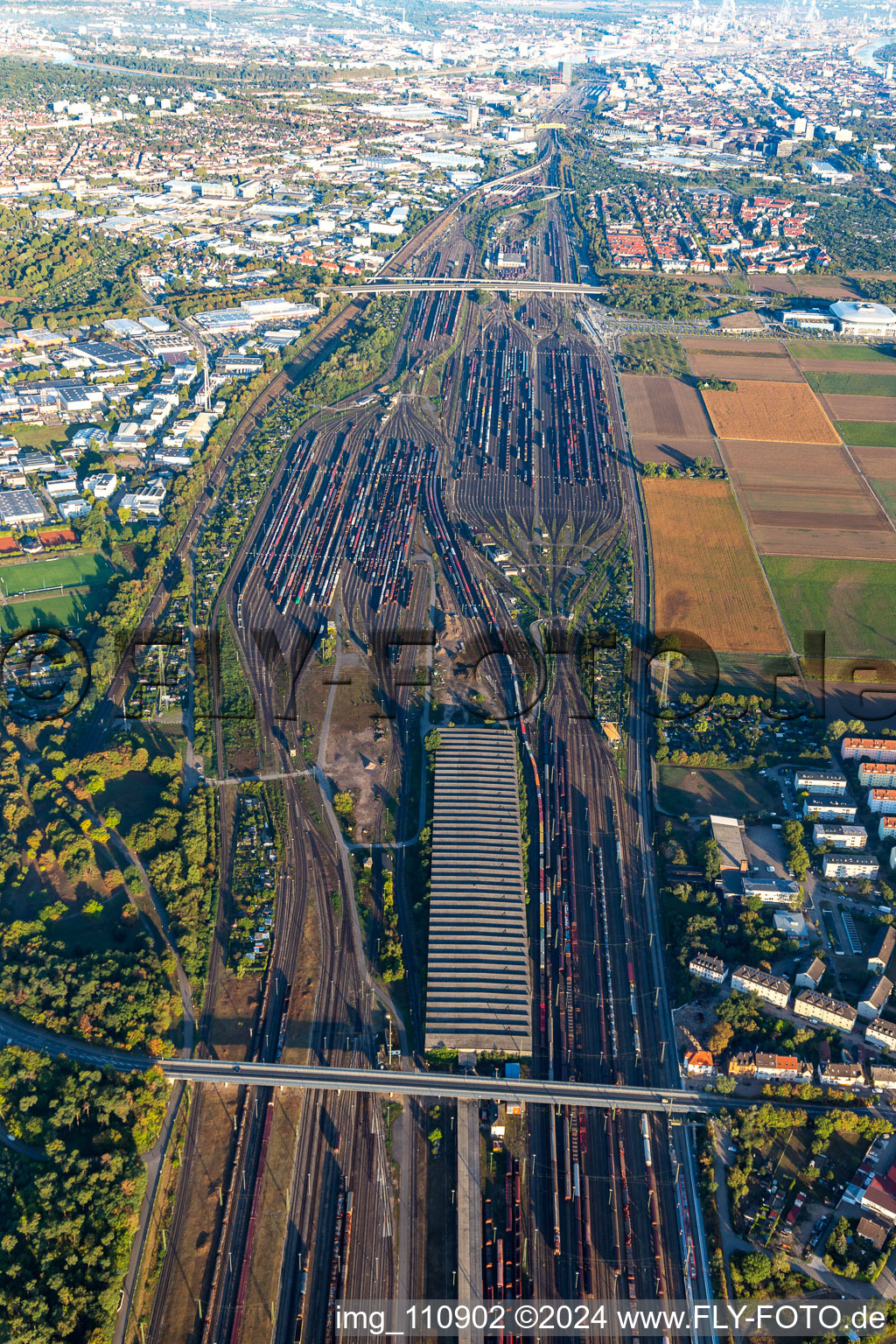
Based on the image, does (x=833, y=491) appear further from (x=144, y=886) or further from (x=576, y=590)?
(x=144, y=886)

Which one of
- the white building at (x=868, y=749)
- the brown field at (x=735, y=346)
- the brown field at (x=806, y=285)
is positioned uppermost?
the brown field at (x=806, y=285)

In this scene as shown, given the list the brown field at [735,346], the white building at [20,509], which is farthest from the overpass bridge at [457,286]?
the white building at [20,509]

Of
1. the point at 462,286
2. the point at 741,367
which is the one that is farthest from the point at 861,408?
the point at 462,286

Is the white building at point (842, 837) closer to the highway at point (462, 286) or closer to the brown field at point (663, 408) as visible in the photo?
the brown field at point (663, 408)

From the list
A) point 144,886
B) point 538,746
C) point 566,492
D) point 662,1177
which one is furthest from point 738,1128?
point 566,492

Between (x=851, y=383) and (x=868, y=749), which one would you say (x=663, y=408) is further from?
(x=868, y=749)

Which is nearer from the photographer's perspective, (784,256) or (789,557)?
(789,557)
